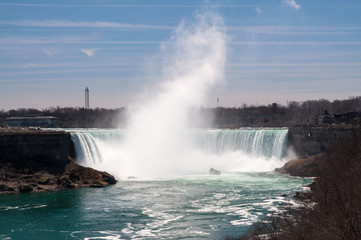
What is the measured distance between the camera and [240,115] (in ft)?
358

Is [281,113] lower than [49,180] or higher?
higher

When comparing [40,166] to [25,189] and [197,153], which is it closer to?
[25,189]

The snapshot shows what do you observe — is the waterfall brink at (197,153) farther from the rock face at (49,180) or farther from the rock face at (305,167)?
the rock face at (305,167)

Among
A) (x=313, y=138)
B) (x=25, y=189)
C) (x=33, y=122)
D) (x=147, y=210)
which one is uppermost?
(x=33, y=122)

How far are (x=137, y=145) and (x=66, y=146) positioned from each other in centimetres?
1160

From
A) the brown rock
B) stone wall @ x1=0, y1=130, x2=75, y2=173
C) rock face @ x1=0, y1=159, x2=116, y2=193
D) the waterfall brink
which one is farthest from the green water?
the waterfall brink

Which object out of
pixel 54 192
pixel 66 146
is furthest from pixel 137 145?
pixel 54 192

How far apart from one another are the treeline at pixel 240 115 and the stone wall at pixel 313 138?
89.0ft

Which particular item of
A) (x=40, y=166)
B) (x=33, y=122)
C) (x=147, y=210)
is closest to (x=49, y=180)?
(x=40, y=166)

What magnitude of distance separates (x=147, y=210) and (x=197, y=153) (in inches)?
1189

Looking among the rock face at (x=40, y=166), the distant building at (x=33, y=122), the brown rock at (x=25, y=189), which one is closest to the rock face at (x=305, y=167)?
the rock face at (x=40, y=166)

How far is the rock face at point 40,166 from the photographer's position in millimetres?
38469

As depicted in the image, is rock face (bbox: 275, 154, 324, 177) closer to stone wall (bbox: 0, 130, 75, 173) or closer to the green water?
the green water

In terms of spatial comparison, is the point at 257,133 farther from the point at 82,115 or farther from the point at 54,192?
the point at 82,115
